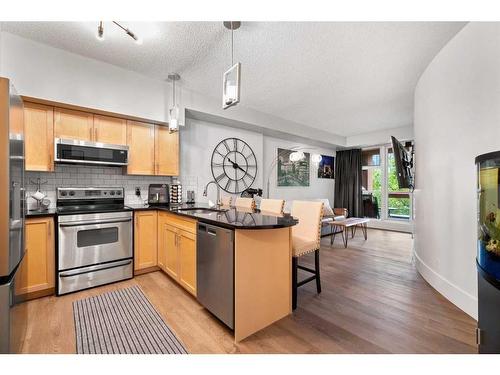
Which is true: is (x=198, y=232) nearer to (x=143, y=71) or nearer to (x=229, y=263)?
(x=229, y=263)

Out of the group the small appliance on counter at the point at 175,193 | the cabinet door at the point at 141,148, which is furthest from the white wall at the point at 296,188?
the cabinet door at the point at 141,148

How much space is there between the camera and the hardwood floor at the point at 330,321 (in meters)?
1.64

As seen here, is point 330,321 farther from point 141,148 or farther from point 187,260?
point 141,148

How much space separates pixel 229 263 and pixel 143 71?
9.24 ft

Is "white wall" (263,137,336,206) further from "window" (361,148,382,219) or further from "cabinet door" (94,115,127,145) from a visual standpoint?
"cabinet door" (94,115,127,145)

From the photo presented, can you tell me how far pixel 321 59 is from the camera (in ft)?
8.85

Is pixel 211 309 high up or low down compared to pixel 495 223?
down

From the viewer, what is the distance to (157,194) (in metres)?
3.40

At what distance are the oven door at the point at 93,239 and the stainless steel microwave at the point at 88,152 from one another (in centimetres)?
70

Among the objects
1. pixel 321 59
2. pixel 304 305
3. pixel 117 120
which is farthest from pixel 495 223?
pixel 117 120

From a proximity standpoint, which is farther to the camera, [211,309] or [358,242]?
[358,242]

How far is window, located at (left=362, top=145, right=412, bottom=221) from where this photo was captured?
6145 mm

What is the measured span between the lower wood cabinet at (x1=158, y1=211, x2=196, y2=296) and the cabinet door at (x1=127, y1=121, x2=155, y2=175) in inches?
29.1

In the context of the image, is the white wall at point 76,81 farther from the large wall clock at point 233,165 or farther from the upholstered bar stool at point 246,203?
the upholstered bar stool at point 246,203
